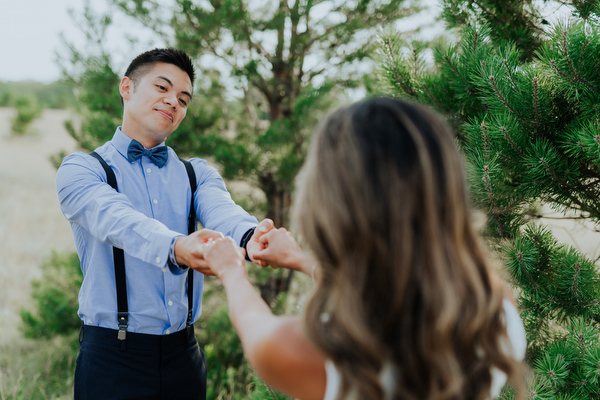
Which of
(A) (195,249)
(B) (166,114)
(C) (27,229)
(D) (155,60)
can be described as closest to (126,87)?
(D) (155,60)

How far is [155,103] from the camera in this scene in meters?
2.08

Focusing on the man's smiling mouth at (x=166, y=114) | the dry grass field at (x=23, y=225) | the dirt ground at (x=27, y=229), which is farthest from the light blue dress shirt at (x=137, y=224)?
the dry grass field at (x=23, y=225)

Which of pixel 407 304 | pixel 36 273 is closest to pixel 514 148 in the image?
pixel 407 304

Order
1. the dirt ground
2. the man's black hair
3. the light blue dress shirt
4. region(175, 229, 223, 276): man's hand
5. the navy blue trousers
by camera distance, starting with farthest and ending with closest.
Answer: the dirt ground < the man's black hair < the navy blue trousers < the light blue dress shirt < region(175, 229, 223, 276): man's hand

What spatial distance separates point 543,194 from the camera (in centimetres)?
215

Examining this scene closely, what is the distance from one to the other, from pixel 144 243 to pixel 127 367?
566 millimetres

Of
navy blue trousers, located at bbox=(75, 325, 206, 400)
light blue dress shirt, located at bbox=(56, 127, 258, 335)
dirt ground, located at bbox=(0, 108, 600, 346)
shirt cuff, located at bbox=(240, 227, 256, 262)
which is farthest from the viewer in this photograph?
dirt ground, located at bbox=(0, 108, 600, 346)

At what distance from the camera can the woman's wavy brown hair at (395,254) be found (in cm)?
101

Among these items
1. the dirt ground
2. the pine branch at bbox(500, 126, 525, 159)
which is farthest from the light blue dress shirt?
the dirt ground

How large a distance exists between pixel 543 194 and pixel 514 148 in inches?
12.4

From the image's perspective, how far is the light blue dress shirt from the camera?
1.65 metres

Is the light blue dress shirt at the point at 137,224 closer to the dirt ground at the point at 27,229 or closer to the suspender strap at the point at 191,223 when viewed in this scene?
the suspender strap at the point at 191,223

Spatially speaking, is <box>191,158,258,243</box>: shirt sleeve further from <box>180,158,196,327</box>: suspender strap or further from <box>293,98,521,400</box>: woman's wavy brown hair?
<box>293,98,521,400</box>: woman's wavy brown hair

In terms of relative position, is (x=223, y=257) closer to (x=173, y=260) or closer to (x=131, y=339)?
(x=173, y=260)
